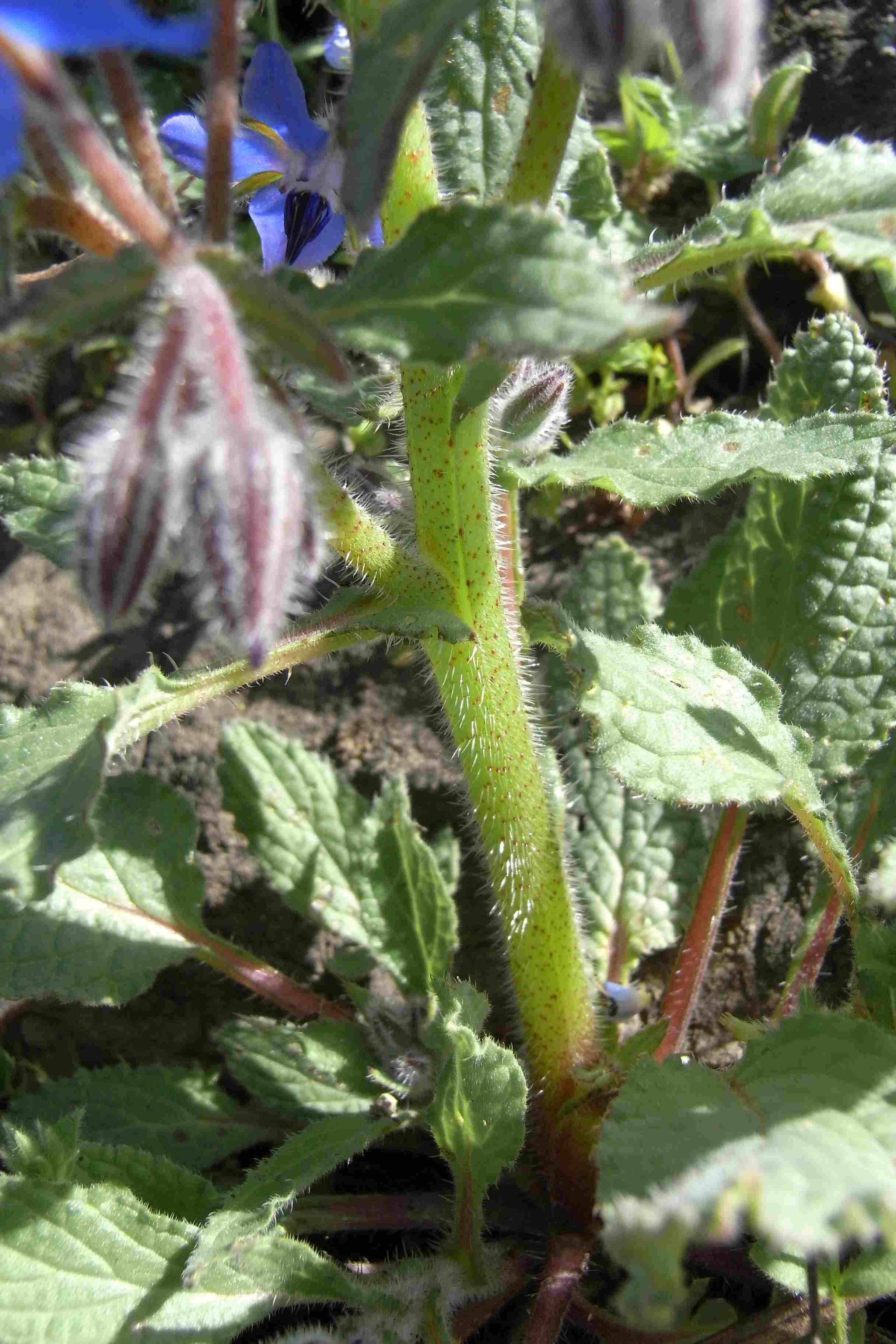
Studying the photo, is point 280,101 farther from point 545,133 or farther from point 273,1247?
point 273,1247

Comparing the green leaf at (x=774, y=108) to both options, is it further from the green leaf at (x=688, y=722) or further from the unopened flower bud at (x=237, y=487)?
the unopened flower bud at (x=237, y=487)

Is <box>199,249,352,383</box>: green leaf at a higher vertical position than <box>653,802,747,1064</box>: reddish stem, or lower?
higher

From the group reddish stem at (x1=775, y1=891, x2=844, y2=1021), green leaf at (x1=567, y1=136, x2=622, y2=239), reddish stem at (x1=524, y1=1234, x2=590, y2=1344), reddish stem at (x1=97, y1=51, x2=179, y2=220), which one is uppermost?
green leaf at (x1=567, y1=136, x2=622, y2=239)

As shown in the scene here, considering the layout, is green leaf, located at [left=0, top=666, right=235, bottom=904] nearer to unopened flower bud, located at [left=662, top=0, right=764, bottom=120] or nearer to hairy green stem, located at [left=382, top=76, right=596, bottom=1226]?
hairy green stem, located at [left=382, top=76, right=596, bottom=1226]

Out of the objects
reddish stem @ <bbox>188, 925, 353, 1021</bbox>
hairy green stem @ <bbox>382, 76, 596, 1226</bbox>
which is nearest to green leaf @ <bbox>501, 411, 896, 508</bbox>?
hairy green stem @ <bbox>382, 76, 596, 1226</bbox>

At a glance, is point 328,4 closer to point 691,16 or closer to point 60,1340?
point 691,16

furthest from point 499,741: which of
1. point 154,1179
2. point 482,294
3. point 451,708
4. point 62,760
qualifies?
point 154,1179
